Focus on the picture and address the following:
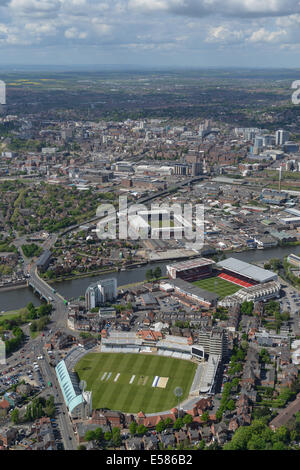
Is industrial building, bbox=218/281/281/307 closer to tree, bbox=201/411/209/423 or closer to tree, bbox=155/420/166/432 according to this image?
tree, bbox=201/411/209/423

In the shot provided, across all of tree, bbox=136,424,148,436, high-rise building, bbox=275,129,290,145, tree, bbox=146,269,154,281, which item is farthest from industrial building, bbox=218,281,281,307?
high-rise building, bbox=275,129,290,145

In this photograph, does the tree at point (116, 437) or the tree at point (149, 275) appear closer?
the tree at point (116, 437)

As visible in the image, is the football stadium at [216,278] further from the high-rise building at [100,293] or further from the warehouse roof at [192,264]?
the high-rise building at [100,293]

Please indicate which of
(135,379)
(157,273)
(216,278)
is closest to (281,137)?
(216,278)

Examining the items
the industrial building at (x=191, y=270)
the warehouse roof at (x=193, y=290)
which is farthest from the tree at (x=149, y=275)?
the warehouse roof at (x=193, y=290)

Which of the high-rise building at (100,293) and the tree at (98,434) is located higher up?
the high-rise building at (100,293)

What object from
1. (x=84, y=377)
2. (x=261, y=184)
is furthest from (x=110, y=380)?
(x=261, y=184)
